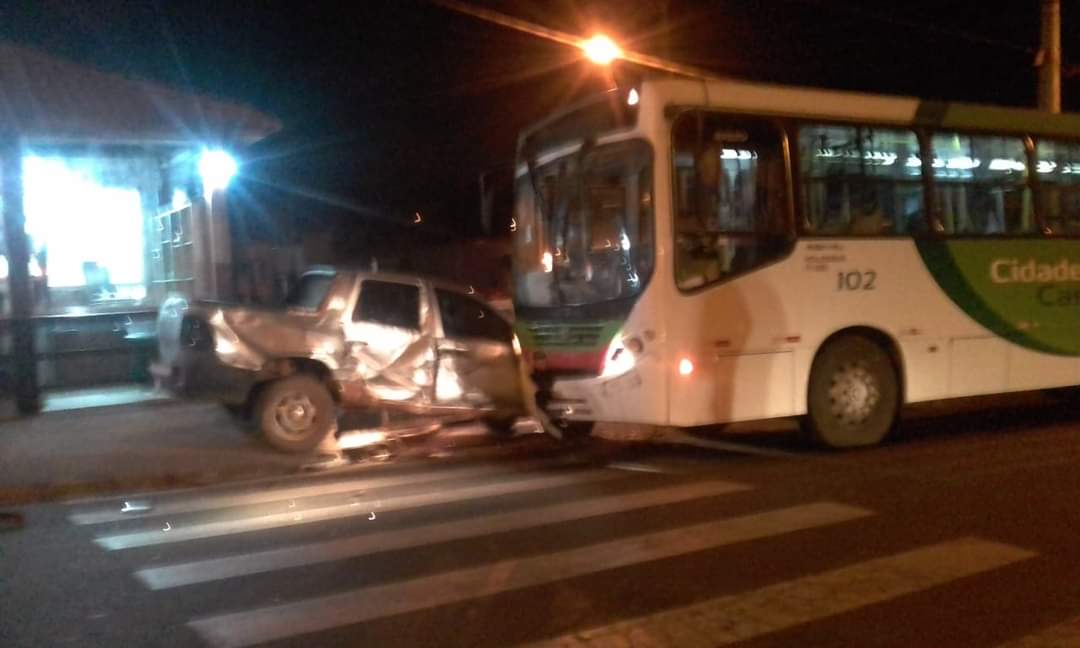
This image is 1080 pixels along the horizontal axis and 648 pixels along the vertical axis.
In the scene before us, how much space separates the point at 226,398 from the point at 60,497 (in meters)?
2.00

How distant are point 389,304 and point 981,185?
6.55 m

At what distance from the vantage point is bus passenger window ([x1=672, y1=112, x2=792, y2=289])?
962 cm

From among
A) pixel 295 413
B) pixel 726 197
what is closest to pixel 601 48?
pixel 726 197

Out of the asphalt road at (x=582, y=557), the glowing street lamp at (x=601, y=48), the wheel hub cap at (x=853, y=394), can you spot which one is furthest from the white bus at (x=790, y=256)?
the glowing street lamp at (x=601, y=48)

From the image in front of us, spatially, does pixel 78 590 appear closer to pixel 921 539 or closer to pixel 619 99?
pixel 921 539

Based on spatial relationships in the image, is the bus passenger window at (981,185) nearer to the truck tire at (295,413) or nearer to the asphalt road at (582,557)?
the asphalt road at (582,557)

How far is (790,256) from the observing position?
400 inches

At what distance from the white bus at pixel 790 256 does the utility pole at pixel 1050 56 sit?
12.0 ft

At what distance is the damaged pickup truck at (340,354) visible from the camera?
36.8 ft

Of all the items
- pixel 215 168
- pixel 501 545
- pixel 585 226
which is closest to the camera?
pixel 501 545

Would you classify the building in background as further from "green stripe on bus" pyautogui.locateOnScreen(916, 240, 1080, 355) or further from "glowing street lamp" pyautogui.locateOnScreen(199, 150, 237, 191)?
"green stripe on bus" pyautogui.locateOnScreen(916, 240, 1080, 355)

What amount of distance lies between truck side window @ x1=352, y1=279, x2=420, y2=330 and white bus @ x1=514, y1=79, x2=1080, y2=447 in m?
1.46

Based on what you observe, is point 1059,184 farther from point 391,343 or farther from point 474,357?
point 391,343

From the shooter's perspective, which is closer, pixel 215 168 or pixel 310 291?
pixel 310 291
